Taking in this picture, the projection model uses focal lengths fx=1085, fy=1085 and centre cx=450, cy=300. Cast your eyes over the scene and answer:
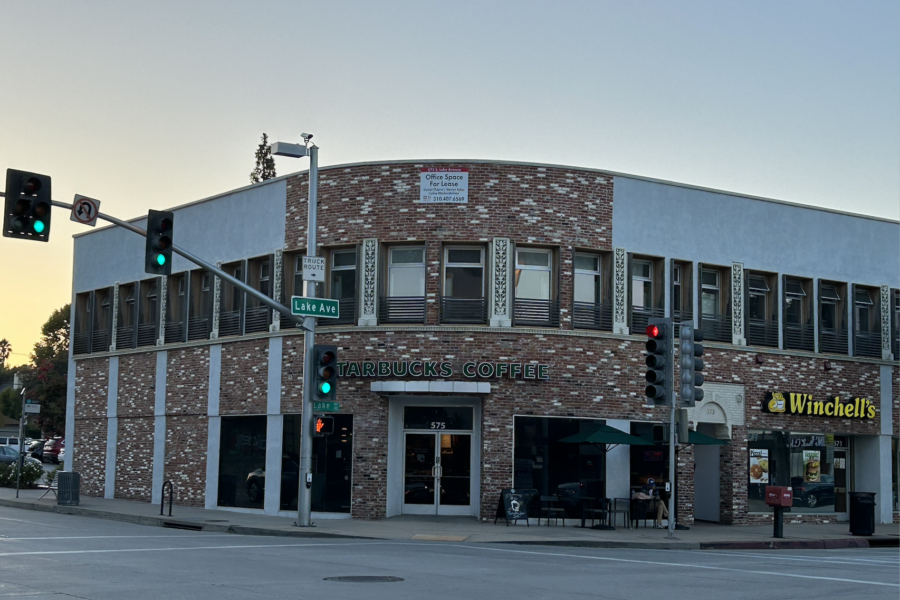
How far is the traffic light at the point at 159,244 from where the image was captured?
19.4 m

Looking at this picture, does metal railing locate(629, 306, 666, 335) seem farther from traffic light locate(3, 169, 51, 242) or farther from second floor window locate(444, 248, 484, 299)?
traffic light locate(3, 169, 51, 242)

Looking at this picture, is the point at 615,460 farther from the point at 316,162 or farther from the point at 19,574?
the point at 19,574

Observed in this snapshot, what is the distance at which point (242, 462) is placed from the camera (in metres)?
31.6

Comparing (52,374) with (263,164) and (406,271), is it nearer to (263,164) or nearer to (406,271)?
(263,164)

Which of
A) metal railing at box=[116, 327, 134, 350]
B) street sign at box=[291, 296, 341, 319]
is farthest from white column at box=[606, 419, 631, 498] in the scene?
metal railing at box=[116, 327, 134, 350]

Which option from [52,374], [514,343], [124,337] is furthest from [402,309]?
[52,374]

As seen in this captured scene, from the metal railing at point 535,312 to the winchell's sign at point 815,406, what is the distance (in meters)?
A: 7.38

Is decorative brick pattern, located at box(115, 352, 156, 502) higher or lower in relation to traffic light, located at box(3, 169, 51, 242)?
lower

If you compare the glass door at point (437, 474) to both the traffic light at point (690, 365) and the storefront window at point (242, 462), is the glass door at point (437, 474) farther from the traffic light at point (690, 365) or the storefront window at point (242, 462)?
the traffic light at point (690, 365)

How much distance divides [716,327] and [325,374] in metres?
12.2

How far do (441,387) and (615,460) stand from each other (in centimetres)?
518

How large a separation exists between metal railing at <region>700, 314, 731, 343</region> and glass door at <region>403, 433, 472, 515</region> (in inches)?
298

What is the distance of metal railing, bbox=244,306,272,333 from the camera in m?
31.2

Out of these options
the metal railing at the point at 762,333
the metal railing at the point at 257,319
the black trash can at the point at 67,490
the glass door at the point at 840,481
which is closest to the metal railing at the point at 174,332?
the metal railing at the point at 257,319
